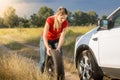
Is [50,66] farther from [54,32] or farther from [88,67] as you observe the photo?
[88,67]

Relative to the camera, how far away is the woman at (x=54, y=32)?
28.9 ft

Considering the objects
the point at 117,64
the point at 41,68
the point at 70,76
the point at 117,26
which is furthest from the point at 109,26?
the point at 70,76

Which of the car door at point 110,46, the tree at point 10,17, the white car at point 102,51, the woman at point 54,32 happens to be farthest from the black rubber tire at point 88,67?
the tree at point 10,17

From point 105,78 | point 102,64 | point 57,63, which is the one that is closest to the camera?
point 57,63

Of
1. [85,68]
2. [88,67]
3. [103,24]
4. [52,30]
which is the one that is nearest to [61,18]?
[52,30]

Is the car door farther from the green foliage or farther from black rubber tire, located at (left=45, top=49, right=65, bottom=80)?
the green foliage

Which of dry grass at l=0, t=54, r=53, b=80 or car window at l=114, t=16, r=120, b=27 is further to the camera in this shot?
dry grass at l=0, t=54, r=53, b=80

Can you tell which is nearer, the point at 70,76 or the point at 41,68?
the point at 41,68

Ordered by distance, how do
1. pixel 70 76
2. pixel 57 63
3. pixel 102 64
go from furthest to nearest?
pixel 70 76 → pixel 102 64 → pixel 57 63

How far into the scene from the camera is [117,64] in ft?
27.7

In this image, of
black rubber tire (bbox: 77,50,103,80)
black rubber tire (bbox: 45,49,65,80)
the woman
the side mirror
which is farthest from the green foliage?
black rubber tire (bbox: 45,49,65,80)

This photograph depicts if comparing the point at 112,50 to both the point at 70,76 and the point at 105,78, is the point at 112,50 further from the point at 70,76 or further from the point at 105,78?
the point at 70,76

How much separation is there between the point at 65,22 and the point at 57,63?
1042 millimetres

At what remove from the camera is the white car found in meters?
8.50
